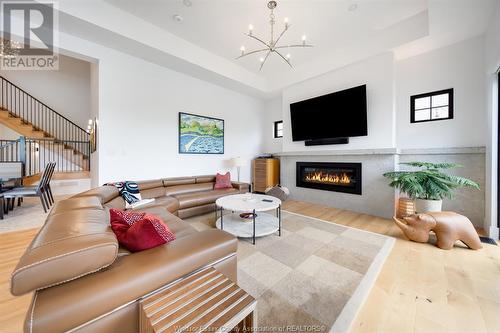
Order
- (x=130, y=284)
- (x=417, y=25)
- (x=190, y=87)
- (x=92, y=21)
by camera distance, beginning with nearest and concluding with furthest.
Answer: (x=130, y=284) < (x=92, y=21) < (x=417, y=25) < (x=190, y=87)

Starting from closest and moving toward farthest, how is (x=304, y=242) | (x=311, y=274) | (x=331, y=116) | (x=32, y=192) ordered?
(x=311, y=274), (x=304, y=242), (x=32, y=192), (x=331, y=116)

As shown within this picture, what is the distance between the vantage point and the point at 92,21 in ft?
9.39

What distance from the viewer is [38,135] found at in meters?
5.68

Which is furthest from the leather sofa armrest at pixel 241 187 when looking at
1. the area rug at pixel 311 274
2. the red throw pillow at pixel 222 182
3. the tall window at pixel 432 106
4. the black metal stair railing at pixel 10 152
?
the black metal stair railing at pixel 10 152

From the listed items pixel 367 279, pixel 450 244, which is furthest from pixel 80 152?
pixel 450 244

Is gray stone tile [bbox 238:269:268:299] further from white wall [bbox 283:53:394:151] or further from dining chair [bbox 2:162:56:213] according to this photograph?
dining chair [bbox 2:162:56:213]

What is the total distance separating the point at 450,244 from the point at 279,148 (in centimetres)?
438

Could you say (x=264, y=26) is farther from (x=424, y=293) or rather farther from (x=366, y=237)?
(x=424, y=293)

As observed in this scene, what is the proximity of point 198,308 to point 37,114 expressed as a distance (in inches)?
342

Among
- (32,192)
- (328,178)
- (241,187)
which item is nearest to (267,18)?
(241,187)

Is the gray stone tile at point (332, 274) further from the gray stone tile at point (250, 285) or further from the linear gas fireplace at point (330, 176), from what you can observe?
the linear gas fireplace at point (330, 176)

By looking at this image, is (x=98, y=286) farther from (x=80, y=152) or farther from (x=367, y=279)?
(x=80, y=152)

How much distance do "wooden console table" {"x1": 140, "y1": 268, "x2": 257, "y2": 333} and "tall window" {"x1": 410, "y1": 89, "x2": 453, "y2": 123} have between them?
4538 millimetres

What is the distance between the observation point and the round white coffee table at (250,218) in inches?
104
